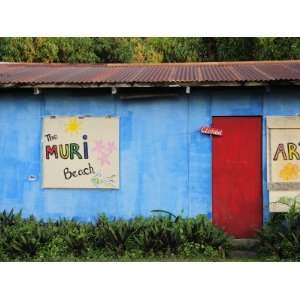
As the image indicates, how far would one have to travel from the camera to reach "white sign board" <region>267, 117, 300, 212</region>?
8609 millimetres

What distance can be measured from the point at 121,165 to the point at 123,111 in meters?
1.07

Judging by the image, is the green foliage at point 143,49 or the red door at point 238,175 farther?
the green foliage at point 143,49

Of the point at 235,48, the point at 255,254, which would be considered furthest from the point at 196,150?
the point at 235,48

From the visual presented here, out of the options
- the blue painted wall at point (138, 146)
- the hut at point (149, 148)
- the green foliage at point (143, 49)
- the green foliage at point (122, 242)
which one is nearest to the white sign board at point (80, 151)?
the hut at point (149, 148)

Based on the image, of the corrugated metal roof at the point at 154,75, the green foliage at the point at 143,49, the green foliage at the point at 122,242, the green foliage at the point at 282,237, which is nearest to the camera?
the green foliage at the point at 282,237

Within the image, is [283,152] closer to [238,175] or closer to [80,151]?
[238,175]

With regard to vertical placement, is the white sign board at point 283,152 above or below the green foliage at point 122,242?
above

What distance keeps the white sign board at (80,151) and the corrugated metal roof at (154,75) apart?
884mm

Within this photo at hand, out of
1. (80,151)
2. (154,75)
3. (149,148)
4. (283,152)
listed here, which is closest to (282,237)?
(283,152)

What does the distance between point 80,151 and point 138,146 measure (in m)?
1.17

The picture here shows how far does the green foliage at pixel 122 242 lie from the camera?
24.8 ft

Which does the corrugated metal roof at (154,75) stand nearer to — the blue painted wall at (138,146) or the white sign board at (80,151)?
the blue painted wall at (138,146)

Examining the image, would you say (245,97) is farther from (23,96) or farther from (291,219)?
(23,96)

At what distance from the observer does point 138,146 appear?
29.3 feet
